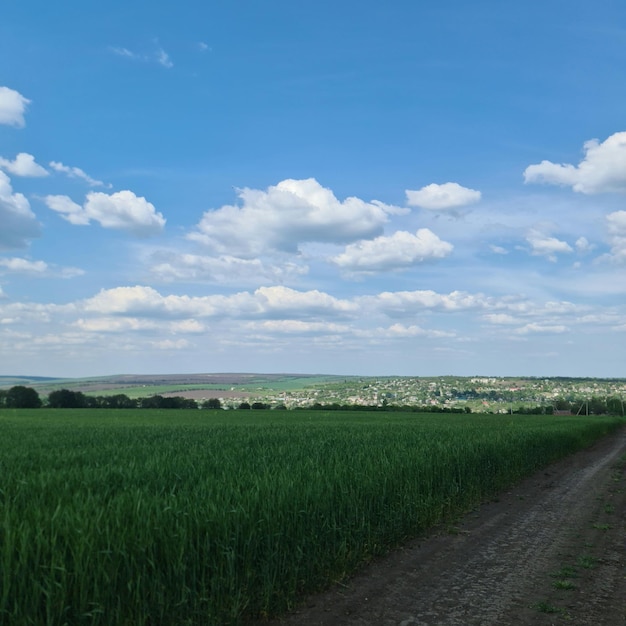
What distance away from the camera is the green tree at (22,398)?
98312mm

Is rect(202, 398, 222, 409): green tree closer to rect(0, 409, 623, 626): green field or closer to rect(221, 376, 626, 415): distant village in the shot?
rect(221, 376, 626, 415): distant village

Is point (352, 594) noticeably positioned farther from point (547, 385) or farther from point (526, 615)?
point (547, 385)

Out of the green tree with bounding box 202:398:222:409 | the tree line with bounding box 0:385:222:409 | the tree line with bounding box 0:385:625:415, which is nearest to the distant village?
the green tree with bounding box 202:398:222:409

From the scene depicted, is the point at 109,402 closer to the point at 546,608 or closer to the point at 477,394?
the point at 477,394

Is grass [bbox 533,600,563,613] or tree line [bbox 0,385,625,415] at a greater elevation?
grass [bbox 533,600,563,613]

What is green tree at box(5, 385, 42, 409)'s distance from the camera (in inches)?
3871

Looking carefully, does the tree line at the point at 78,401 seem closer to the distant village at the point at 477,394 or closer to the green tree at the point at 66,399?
the green tree at the point at 66,399

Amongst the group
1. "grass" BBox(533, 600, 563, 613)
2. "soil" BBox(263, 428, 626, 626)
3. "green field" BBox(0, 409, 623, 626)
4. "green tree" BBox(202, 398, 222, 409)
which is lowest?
"green tree" BBox(202, 398, 222, 409)

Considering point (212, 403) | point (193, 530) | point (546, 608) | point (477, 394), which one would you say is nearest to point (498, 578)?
point (546, 608)

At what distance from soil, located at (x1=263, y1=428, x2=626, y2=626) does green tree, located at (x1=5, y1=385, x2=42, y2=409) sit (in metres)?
104

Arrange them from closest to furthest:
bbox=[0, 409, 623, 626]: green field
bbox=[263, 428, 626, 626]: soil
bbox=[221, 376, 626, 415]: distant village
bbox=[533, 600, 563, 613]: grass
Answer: bbox=[0, 409, 623, 626]: green field < bbox=[263, 428, 626, 626]: soil < bbox=[533, 600, 563, 613]: grass < bbox=[221, 376, 626, 415]: distant village

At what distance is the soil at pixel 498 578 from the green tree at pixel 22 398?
104 metres

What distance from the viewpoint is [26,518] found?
6086 mm

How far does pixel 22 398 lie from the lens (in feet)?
324
